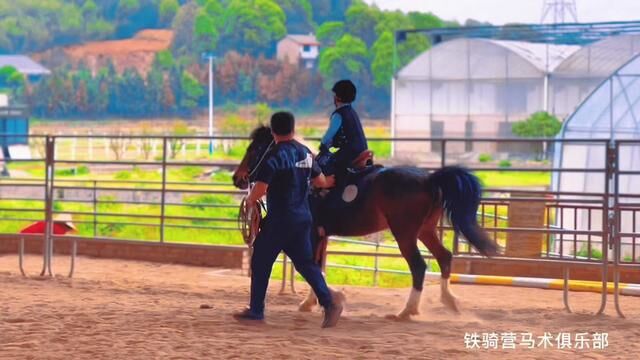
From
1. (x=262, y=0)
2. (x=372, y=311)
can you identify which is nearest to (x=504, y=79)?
(x=372, y=311)

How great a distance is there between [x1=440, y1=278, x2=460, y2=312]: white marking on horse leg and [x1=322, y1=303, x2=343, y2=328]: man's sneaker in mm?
1282

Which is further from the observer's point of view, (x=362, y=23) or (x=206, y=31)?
(x=362, y=23)

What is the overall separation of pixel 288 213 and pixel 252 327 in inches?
33.4

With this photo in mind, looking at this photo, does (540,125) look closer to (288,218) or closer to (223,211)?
(223,211)

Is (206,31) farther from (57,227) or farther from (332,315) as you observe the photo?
(332,315)

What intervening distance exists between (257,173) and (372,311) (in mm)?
2216

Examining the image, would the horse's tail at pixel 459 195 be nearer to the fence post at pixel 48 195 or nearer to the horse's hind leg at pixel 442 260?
the horse's hind leg at pixel 442 260

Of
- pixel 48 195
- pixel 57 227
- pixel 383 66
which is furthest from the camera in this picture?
pixel 383 66

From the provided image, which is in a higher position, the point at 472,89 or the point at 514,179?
the point at 472,89

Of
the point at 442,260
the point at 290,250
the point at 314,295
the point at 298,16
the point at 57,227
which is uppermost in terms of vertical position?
the point at 298,16

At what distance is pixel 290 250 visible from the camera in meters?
7.78

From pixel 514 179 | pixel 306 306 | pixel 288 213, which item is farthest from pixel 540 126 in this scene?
pixel 288 213

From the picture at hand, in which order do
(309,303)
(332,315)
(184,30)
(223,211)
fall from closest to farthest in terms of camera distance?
(332,315) < (309,303) < (223,211) < (184,30)

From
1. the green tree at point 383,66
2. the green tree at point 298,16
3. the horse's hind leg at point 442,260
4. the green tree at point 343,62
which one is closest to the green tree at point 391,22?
the green tree at point 343,62
